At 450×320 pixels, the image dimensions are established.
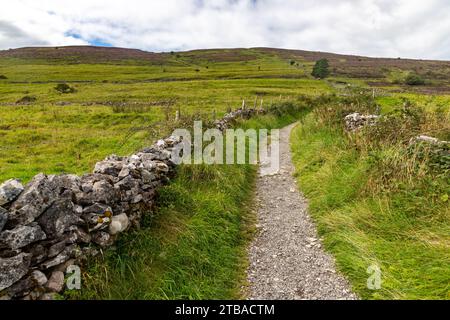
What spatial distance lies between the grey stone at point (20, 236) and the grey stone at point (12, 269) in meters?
0.15

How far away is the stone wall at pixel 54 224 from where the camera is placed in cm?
378

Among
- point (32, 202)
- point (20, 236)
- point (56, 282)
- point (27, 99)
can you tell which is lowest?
point (56, 282)

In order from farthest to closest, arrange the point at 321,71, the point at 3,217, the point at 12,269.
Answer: the point at 321,71, the point at 3,217, the point at 12,269

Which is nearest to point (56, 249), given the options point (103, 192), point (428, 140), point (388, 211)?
point (103, 192)

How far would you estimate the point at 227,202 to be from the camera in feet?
25.2

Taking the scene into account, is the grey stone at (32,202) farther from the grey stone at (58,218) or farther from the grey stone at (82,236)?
the grey stone at (82,236)

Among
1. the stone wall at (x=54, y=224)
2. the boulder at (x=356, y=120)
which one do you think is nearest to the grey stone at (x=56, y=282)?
the stone wall at (x=54, y=224)

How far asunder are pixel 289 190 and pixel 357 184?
2415mm

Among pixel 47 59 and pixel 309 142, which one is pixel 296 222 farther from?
pixel 47 59

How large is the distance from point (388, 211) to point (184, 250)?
4234 mm

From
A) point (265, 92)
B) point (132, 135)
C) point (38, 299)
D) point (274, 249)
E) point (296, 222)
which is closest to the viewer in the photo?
point (38, 299)

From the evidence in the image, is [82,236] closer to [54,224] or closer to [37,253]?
[54,224]

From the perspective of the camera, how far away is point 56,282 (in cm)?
407
